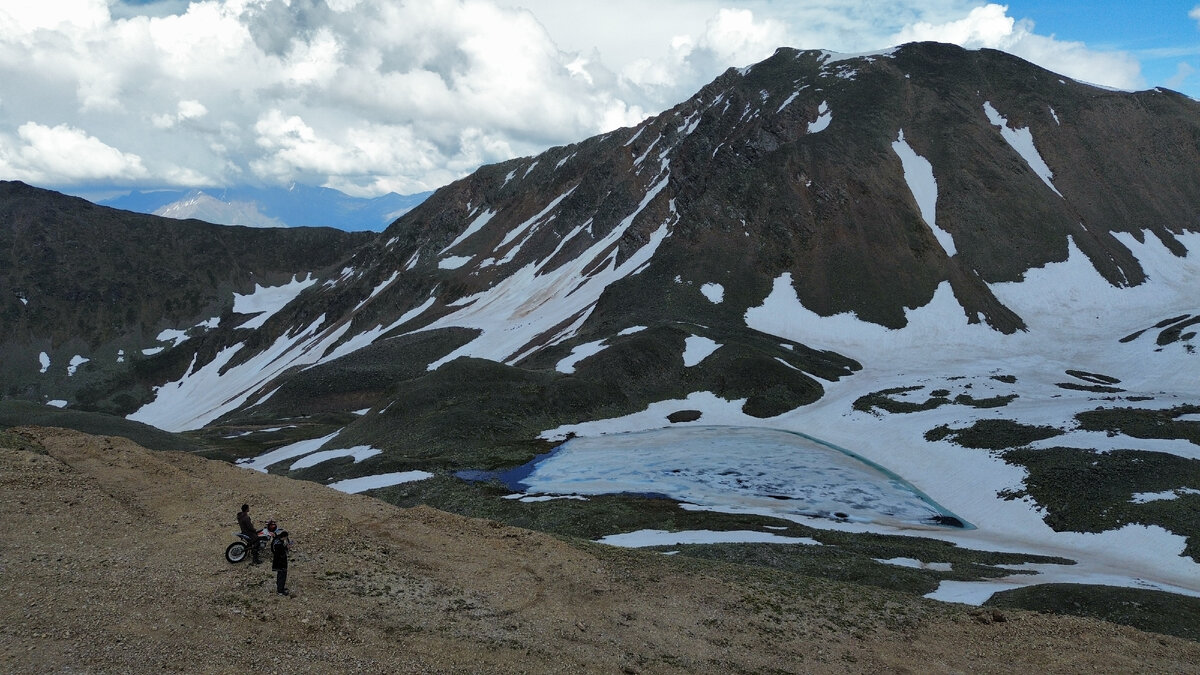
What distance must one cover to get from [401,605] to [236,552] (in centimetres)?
537

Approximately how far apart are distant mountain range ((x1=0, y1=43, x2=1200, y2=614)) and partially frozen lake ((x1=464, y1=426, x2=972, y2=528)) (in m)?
0.49

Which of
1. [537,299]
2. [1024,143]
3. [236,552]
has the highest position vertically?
[1024,143]

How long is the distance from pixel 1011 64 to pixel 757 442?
134m

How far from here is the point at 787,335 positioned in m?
98.7

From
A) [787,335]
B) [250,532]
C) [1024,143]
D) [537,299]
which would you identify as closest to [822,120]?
[1024,143]

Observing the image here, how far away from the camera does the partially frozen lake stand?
160 feet

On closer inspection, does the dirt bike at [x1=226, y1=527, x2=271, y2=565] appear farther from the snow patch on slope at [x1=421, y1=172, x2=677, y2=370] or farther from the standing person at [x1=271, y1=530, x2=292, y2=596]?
the snow patch on slope at [x1=421, y1=172, x2=677, y2=370]

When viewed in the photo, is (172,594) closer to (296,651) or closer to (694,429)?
(296,651)

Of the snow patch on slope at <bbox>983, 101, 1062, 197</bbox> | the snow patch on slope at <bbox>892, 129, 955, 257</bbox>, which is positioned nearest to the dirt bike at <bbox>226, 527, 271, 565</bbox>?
the snow patch on slope at <bbox>892, 129, 955, 257</bbox>

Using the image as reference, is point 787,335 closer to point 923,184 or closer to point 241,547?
point 923,184

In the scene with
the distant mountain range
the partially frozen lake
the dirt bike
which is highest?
the distant mountain range

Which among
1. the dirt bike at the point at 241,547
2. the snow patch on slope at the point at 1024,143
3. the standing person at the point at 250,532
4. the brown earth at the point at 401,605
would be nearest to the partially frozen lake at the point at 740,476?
the brown earth at the point at 401,605

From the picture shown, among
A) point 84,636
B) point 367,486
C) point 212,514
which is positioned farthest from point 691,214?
point 84,636

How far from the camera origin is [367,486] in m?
53.2
